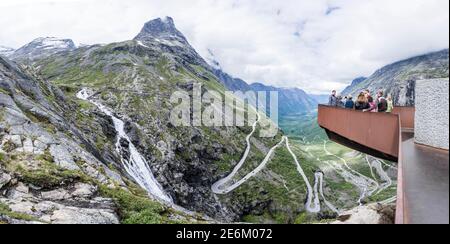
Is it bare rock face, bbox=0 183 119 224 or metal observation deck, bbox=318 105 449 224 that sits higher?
metal observation deck, bbox=318 105 449 224

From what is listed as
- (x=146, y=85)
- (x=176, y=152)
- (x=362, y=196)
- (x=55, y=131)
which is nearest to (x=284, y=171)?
(x=362, y=196)

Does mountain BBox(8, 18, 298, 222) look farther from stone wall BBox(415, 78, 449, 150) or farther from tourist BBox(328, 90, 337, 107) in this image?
stone wall BBox(415, 78, 449, 150)

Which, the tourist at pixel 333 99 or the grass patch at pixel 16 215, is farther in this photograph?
the tourist at pixel 333 99

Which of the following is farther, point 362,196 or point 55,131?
point 362,196

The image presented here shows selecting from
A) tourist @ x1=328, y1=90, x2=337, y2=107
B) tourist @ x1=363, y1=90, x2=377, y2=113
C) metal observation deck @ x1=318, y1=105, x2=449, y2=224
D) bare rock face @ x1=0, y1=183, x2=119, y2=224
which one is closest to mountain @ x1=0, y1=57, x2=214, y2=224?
bare rock face @ x1=0, y1=183, x2=119, y2=224

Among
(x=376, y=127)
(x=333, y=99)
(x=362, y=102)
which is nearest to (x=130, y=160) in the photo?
(x=333, y=99)

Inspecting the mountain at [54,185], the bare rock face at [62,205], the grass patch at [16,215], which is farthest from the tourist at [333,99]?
the grass patch at [16,215]

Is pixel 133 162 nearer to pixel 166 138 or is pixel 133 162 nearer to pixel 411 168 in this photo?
pixel 166 138

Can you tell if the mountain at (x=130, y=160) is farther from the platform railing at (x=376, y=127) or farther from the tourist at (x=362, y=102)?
the tourist at (x=362, y=102)
